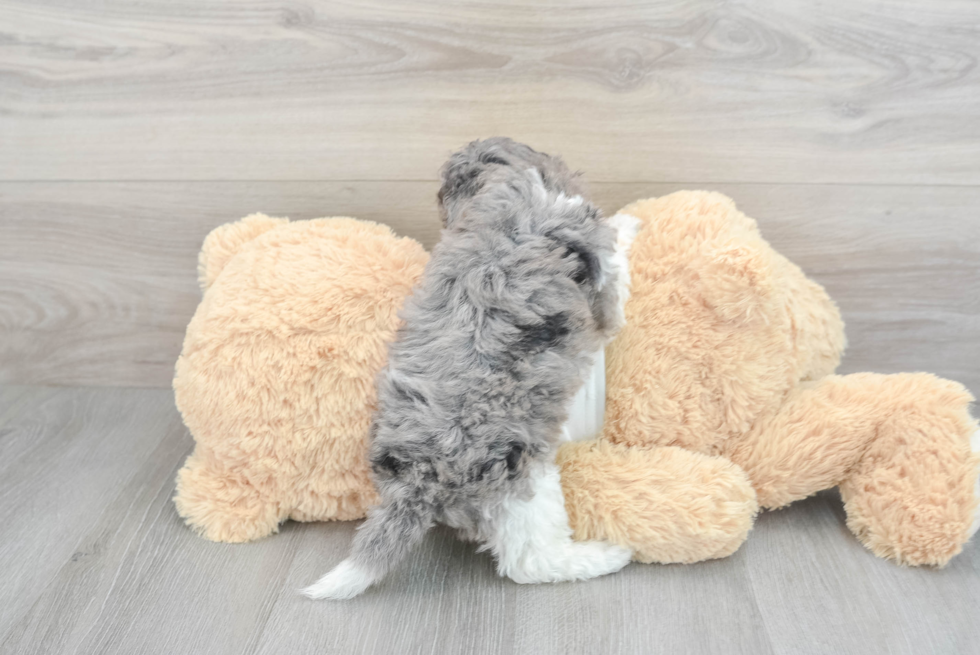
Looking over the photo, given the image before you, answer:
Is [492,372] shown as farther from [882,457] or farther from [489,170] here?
[882,457]

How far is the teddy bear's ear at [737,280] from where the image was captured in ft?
2.51

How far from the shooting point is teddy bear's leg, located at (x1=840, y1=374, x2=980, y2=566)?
77 centimetres

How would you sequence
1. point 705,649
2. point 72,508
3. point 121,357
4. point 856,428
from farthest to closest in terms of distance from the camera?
1. point 121,357
2. point 72,508
3. point 856,428
4. point 705,649

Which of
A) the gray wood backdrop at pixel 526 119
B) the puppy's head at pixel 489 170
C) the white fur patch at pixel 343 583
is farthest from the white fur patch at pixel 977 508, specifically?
the white fur patch at pixel 343 583

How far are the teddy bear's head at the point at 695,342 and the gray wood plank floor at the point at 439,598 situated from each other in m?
0.15

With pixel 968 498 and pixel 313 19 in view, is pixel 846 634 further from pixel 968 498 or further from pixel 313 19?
pixel 313 19

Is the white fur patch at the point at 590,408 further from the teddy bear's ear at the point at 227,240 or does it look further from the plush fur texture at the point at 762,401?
the teddy bear's ear at the point at 227,240

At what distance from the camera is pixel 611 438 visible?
0.84 meters

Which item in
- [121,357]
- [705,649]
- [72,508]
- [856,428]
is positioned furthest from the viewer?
[121,357]

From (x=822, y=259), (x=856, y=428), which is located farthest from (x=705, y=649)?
(x=822, y=259)

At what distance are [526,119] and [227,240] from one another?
0.41 m

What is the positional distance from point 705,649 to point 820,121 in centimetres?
65

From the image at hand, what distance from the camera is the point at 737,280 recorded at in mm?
767

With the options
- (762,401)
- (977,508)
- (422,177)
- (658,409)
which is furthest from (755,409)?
(422,177)
